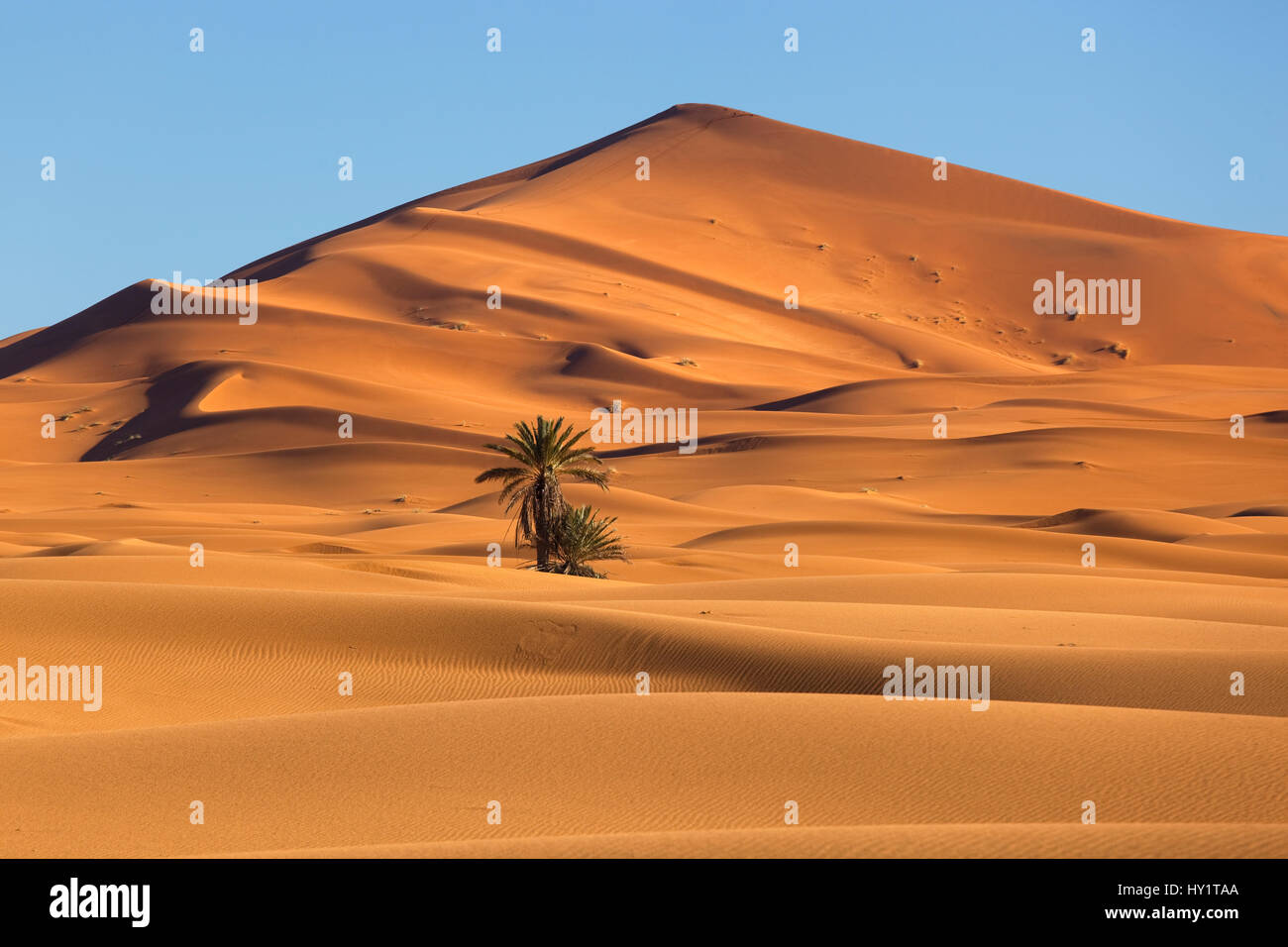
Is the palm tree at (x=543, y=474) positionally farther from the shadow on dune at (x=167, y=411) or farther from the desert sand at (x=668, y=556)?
the shadow on dune at (x=167, y=411)

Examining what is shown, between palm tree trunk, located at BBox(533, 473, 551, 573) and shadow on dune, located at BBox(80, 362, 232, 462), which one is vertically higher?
shadow on dune, located at BBox(80, 362, 232, 462)

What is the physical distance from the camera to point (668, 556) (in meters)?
30.3

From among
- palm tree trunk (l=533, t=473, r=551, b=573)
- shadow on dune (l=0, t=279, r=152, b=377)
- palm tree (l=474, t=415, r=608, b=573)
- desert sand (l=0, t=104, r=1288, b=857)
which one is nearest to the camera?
desert sand (l=0, t=104, r=1288, b=857)

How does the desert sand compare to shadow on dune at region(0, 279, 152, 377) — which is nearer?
the desert sand

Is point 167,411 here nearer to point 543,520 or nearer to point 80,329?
point 80,329

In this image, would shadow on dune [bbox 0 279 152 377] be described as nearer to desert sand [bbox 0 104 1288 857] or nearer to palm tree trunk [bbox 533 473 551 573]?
desert sand [bbox 0 104 1288 857]

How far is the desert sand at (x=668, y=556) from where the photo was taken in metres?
9.31

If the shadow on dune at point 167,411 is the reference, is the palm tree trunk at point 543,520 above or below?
below

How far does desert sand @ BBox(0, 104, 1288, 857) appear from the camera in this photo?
367 inches

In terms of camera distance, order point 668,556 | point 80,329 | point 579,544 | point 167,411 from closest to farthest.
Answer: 1. point 579,544
2. point 668,556
3. point 167,411
4. point 80,329

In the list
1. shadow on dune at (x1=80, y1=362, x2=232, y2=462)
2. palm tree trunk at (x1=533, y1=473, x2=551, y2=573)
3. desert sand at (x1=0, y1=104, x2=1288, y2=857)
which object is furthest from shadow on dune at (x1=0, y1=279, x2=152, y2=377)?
palm tree trunk at (x1=533, y1=473, x2=551, y2=573)

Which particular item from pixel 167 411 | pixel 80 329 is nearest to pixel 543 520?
pixel 167 411

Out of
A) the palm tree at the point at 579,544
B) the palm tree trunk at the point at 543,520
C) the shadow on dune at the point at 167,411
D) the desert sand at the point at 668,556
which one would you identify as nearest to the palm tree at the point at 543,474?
the palm tree trunk at the point at 543,520

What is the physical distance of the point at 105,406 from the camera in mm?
66562
